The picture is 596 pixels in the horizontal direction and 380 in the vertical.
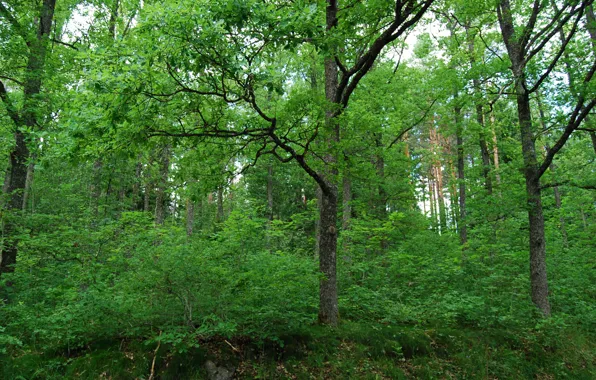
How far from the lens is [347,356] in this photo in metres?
5.89

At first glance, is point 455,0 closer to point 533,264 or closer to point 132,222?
point 533,264

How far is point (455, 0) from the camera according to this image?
26.0ft

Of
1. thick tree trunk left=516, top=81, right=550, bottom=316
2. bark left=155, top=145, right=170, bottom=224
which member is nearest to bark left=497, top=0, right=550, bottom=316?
thick tree trunk left=516, top=81, right=550, bottom=316

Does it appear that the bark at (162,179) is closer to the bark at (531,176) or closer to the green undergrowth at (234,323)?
the green undergrowth at (234,323)

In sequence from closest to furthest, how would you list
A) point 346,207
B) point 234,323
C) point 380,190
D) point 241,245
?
point 234,323 → point 241,245 → point 346,207 → point 380,190

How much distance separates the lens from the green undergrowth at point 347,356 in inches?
204

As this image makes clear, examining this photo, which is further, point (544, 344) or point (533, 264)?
point (533, 264)

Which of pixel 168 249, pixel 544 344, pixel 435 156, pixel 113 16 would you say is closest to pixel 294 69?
pixel 113 16

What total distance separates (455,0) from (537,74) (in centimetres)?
265

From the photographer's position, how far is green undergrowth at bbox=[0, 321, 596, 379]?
204 inches

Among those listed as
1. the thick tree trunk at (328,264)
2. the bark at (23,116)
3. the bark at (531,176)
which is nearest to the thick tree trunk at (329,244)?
the thick tree trunk at (328,264)

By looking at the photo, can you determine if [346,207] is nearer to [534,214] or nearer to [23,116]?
[534,214]

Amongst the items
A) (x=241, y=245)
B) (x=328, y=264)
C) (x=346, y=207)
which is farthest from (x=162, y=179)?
(x=328, y=264)

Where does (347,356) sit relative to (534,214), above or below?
below
